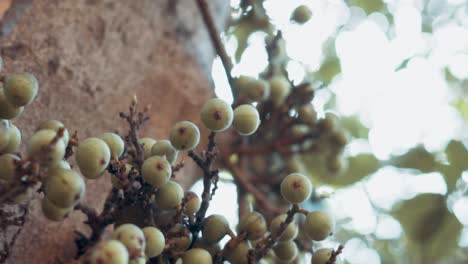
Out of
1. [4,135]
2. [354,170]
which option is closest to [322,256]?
[4,135]

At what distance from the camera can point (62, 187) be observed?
0.71 m

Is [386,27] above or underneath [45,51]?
underneath

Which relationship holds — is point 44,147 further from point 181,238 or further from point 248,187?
point 248,187

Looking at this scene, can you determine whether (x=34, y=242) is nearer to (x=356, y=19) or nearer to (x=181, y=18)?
(x=181, y=18)

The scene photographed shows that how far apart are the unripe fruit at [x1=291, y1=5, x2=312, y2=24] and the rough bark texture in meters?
0.22

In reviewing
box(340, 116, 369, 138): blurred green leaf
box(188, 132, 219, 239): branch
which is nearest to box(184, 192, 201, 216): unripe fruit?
box(188, 132, 219, 239): branch

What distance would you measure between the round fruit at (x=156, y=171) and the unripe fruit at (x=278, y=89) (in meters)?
0.71

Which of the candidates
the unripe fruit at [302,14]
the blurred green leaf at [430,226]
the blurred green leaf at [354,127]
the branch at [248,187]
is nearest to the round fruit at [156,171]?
the branch at [248,187]

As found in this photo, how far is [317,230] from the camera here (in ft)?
3.03

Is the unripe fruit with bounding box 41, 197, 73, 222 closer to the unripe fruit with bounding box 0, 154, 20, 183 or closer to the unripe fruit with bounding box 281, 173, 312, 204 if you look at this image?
the unripe fruit with bounding box 0, 154, 20, 183

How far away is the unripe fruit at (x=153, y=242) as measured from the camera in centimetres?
78

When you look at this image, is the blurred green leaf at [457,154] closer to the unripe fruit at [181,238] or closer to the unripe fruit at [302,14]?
the unripe fruit at [302,14]

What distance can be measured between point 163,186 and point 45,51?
1.28ft

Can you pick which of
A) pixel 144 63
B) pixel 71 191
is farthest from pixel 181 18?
pixel 71 191
